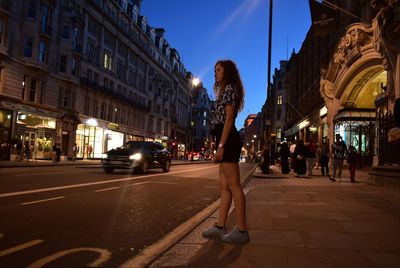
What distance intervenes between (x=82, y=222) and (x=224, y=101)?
312cm

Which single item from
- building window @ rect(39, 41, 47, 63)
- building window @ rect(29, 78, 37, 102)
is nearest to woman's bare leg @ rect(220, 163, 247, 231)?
building window @ rect(29, 78, 37, 102)

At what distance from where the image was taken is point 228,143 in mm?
4762

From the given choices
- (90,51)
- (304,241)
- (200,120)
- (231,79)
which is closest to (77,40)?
(90,51)

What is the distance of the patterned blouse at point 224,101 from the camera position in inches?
190

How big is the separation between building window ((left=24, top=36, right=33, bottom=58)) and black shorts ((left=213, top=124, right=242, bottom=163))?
104 ft

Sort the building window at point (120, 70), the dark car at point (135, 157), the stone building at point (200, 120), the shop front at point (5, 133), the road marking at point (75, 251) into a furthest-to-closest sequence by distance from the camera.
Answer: the stone building at point (200, 120)
the building window at point (120, 70)
the shop front at point (5, 133)
the dark car at point (135, 157)
the road marking at point (75, 251)

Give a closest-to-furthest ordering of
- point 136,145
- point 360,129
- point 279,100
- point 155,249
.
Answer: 1. point 155,249
2. point 136,145
3. point 360,129
4. point 279,100

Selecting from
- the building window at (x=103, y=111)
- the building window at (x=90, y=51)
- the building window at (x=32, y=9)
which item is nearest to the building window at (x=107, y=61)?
the building window at (x=90, y=51)

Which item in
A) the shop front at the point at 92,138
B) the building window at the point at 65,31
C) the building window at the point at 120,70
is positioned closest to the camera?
the building window at the point at 65,31

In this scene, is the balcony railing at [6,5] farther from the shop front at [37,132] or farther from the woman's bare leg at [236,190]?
the woman's bare leg at [236,190]

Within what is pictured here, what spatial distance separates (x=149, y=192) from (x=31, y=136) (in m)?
26.0

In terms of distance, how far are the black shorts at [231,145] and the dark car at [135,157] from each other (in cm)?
1397

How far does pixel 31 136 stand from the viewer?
33812mm

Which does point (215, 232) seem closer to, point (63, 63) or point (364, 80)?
point (364, 80)
